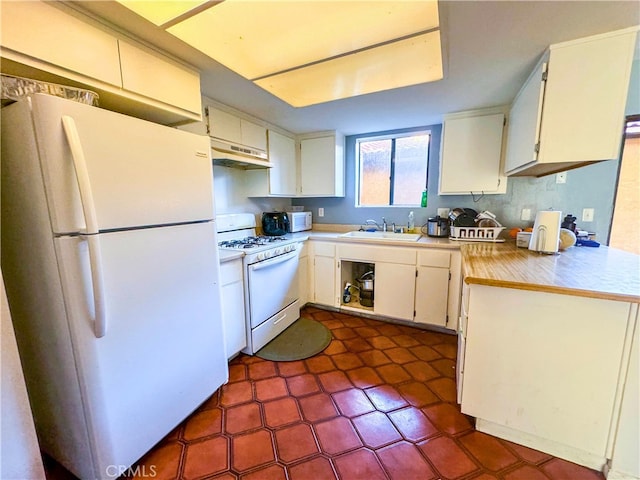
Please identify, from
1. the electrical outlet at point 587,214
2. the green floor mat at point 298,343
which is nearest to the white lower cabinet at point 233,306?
the green floor mat at point 298,343

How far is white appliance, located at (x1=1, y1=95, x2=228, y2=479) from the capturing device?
951mm

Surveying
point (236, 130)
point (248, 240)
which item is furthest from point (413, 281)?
point (236, 130)

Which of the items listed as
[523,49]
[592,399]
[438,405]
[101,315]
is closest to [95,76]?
[101,315]

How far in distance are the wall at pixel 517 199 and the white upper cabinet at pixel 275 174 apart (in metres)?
0.65

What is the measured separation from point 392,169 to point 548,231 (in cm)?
167

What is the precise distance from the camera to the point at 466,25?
4.00ft

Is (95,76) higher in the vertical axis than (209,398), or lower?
higher

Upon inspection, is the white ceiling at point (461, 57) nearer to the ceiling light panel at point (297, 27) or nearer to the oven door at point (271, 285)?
the ceiling light panel at point (297, 27)

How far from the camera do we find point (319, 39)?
56.7 inches

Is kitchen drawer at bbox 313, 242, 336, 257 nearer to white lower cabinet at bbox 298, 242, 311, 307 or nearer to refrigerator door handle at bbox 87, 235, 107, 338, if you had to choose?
white lower cabinet at bbox 298, 242, 311, 307

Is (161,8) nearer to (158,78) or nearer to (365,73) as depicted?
(158,78)

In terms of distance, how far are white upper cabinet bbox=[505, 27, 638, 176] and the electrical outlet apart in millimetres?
1024

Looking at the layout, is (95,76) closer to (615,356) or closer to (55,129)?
(55,129)

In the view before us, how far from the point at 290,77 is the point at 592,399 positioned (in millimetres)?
2402
